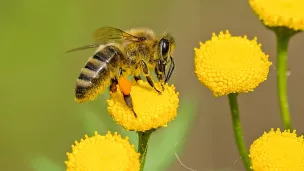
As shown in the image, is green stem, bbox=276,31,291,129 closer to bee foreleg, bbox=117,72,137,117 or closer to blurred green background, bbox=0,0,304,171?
bee foreleg, bbox=117,72,137,117

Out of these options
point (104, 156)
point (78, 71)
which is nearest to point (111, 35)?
point (104, 156)

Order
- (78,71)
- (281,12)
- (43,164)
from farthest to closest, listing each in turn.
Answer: (78,71) < (43,164) < (281,12)

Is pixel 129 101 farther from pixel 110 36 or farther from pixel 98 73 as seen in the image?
pixel 110 36

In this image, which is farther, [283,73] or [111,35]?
[111,35]

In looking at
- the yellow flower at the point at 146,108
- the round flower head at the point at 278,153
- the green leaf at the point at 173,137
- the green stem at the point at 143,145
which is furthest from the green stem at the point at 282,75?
the green leaf at the point at 173,137

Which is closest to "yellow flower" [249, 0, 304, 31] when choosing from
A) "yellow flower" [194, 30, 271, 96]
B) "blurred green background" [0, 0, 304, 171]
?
"yellow flower" [194, 30, 271, 96]

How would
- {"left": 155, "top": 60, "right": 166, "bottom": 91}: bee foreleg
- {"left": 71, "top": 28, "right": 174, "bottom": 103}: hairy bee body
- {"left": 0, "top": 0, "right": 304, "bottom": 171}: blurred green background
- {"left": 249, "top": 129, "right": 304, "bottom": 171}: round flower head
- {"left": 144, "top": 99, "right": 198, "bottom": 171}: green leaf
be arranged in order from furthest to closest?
1. {"left": 0, "top": 0, "right": 304, "bottom": 171}: blurred green background
2. {"left": 144, "top": 99, "right": 198, "bottom": 171}: green leaf
3. {"left": 155, "top": 60, "right": 166, "bottom": 91}: bee foreleg
4. {"left": 71, "top": 28, "right": 174, "bottom": 103}: hairy bee body
5. {"left": 249, "top": 129, "right": 304, "bottom": 171}: round flower head

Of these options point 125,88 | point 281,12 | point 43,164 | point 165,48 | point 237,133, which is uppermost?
→ point 281,12
